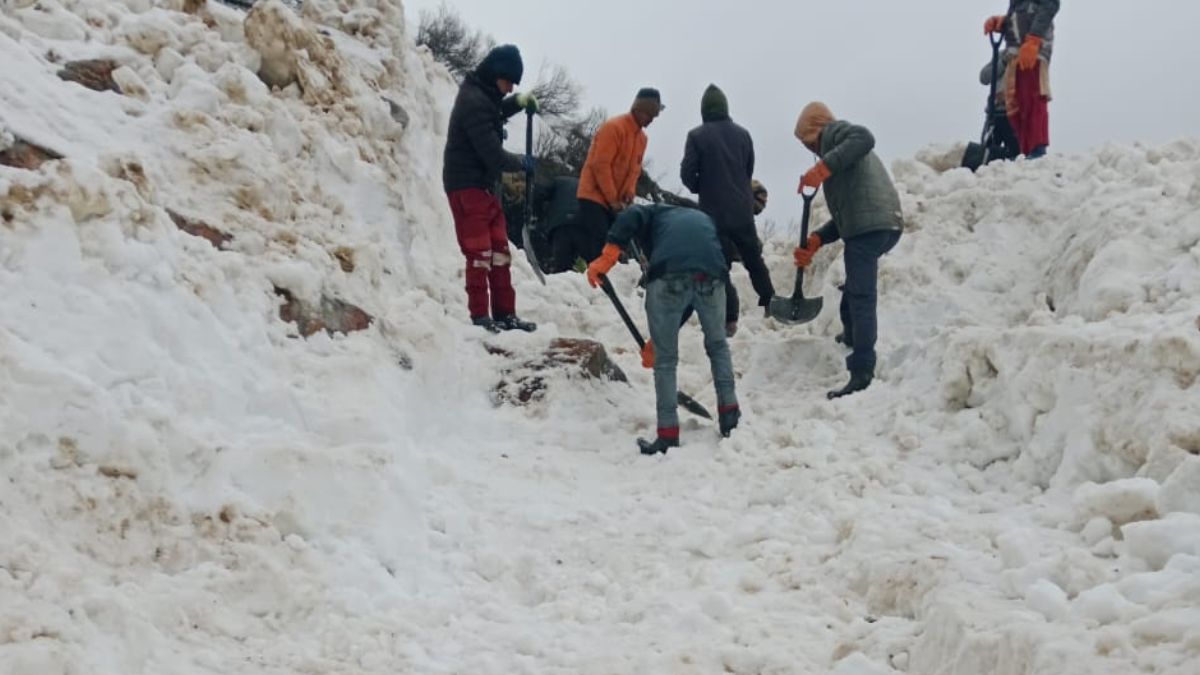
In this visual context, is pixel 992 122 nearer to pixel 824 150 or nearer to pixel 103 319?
pixel 824 150

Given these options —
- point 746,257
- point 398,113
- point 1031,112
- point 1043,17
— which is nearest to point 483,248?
point 746,257

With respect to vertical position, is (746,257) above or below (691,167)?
below

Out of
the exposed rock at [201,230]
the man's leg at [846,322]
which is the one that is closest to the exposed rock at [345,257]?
the exposed rock at [201,230]

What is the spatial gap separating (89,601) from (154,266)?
6.15 feet

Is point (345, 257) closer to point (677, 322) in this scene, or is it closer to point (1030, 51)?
point (677, 322)

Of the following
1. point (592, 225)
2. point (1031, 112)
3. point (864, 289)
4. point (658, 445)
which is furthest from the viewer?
point (1031, 112)

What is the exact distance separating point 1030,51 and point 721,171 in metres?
3.14

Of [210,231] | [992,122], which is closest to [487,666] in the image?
[210,231]

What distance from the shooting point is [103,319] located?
3.89 meters

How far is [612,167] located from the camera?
728cm

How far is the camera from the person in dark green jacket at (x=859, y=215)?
21.3 feet

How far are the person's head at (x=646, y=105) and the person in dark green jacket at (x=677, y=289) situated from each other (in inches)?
53.9

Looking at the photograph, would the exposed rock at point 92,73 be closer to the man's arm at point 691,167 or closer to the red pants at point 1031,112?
the man's arm at point 691,167

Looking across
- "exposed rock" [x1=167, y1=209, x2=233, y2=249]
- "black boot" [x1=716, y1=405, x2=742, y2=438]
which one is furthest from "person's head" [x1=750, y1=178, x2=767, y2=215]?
"exposed rock" [x1=167, y1=209, x2=233, y2=249]
